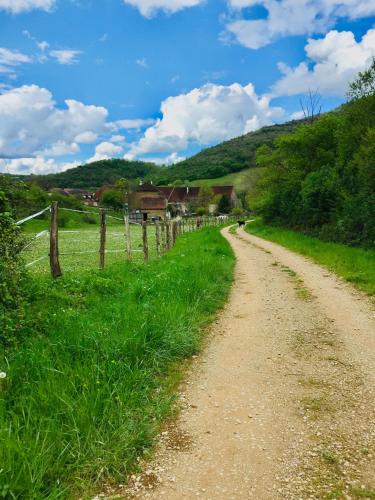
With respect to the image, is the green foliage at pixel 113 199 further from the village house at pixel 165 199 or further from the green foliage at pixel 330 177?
the green foliage at pixel 330 177

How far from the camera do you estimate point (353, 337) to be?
19.3ft

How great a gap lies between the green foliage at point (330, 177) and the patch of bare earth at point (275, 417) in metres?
10.1

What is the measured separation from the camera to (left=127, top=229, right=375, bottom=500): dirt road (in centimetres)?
285

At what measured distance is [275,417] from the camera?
370 centimetres

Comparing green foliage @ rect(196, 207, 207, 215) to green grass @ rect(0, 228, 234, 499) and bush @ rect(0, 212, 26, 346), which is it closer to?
green grass @ rect(0, 228, 234, 499)

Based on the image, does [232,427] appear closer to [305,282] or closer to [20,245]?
[20,245]

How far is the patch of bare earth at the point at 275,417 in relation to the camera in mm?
2846

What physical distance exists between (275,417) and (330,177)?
19.0m

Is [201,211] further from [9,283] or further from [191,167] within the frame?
[9,283]

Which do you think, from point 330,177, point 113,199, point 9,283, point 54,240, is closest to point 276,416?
point 9,283

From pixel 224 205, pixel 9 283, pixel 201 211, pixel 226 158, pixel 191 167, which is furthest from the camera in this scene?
pixel 191 167

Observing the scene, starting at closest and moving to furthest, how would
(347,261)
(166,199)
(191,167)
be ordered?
(347,261) → (166,199) → (191,167)

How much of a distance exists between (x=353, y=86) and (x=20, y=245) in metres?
19.2

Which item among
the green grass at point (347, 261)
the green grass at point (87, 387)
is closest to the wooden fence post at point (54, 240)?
the green grass at point (87, 387)
